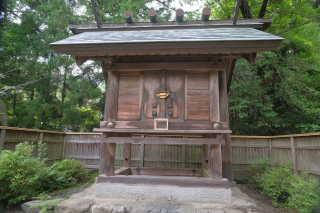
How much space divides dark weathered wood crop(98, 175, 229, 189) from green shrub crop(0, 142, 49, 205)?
154 cm

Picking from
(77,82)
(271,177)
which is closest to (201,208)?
(271,177)

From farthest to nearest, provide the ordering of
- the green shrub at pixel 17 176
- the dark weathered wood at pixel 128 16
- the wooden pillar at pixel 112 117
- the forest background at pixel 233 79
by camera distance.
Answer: the forest background at pixel 233 79 → the dark weathered wood at pixel 128 16 → the wooden pillar at pixel 112 117 → the green shrub at pixel 17 176

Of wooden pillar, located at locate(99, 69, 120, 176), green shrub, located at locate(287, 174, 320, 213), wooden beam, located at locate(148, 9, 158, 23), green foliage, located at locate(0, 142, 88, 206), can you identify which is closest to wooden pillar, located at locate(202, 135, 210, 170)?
green shrub, located at locate(287, 174, 320, 213)

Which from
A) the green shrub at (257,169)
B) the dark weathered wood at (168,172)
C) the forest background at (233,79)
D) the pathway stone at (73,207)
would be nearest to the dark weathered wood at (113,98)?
the pathway stone at (73,207)

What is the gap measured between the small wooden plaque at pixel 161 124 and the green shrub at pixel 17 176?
9.49 feet

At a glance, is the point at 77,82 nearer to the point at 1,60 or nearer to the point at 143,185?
the point at 1,60

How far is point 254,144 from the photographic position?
7.68 meters

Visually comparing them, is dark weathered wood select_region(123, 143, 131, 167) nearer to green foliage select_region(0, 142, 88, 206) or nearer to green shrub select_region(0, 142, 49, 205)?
green foliage select_region(0, 142, 88, 206)

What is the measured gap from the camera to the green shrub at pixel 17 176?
12.9 feet

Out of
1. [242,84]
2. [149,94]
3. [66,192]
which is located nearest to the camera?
[149,94]

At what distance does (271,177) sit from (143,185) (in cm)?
330

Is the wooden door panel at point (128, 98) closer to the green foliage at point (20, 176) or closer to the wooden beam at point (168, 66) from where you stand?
the wooden beam at point (168, 66)

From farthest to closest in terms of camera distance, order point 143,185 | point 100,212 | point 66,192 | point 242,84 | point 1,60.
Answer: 1. point 1,60
2. point 242,84
3. point 66,192
4. point 143,185
5. point 100,212

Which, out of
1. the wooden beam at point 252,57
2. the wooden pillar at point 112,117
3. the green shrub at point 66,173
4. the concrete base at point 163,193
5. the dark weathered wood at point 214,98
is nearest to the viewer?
the concrete base at point 163,193
